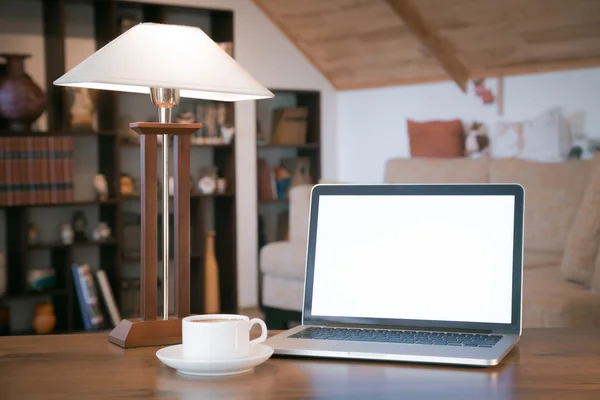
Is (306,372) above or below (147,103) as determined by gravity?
below

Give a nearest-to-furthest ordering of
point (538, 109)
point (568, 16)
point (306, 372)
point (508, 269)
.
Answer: point (306, 372)
point (508, 269)
point (568, 16)
point (538, 109)

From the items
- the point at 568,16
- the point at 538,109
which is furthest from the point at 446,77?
the point at 568,16

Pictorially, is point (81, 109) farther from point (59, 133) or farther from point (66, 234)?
point (66, 234)

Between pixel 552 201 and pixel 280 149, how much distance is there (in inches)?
106

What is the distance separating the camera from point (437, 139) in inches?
219

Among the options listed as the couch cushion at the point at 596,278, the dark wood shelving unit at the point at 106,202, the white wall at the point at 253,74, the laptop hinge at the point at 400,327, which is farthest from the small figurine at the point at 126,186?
the laptop hinge at the point at 400,327

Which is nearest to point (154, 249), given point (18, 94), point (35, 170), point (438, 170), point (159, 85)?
point (159, 85)

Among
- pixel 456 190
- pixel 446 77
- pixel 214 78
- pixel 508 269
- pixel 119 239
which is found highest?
pixel 446 77

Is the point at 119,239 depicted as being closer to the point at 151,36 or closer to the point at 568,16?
the point at 568,16

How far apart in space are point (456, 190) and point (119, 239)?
403cm

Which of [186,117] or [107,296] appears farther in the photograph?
→ [186,117]

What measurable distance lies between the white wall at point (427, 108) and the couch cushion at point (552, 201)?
79 cm

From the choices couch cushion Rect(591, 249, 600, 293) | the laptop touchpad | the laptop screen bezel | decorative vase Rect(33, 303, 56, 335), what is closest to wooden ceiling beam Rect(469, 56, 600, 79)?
couch cushion Rect(591, 249, 600, 293)

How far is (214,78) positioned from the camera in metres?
1.38
